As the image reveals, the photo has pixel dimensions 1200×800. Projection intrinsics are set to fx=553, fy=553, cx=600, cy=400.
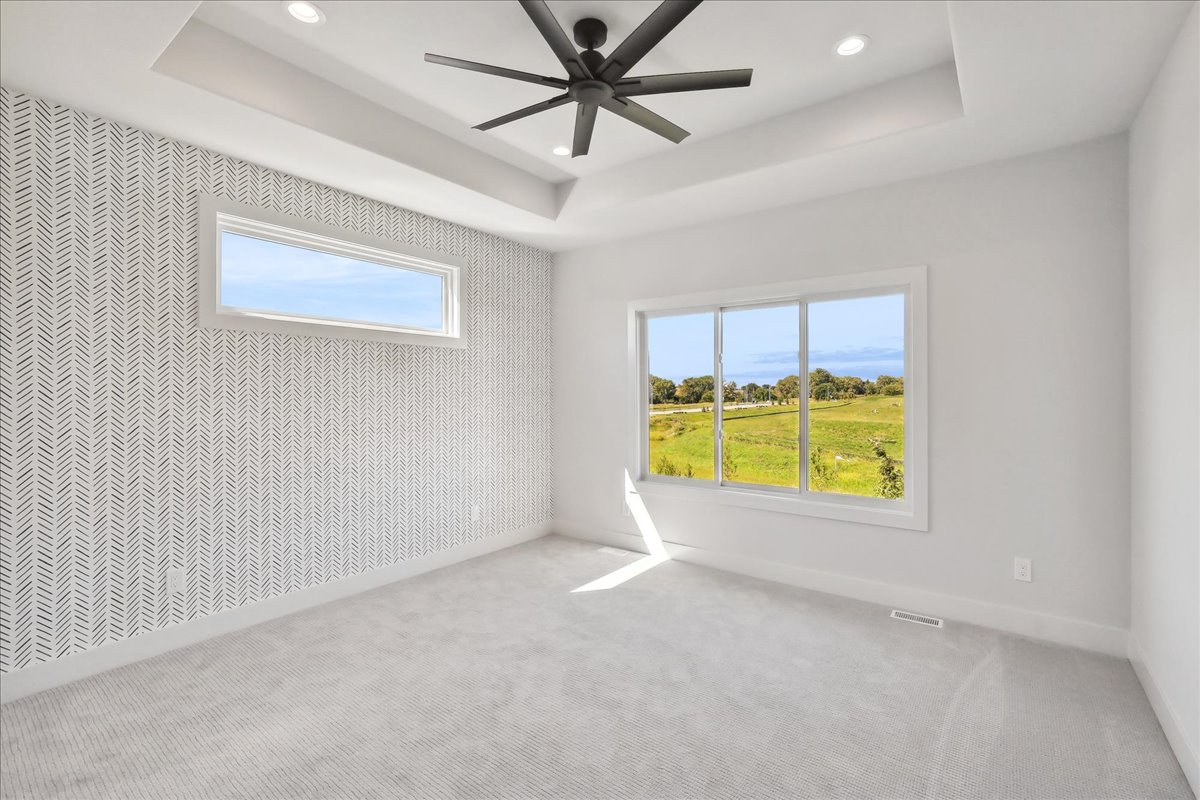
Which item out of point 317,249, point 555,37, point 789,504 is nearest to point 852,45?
point 555,37

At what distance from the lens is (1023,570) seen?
9.34 feet

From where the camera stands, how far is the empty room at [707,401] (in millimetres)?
1923

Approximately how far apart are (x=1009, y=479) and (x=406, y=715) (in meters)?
3.09

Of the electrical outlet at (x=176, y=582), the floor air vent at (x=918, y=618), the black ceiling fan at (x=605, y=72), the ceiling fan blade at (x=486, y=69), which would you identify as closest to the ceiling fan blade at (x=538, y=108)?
the black ceiling fan at (x=605, y=72)

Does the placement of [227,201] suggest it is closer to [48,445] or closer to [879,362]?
[48,445]

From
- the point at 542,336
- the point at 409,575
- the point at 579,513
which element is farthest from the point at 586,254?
the point at 409,575

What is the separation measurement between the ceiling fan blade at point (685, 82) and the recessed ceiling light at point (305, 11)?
1201 mm

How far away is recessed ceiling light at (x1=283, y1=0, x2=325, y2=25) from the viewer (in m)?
2.10

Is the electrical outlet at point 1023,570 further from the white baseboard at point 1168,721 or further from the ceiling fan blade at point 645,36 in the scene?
the ceiling fan blade at point 645,36

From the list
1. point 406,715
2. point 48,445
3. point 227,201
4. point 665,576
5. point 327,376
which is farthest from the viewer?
point 665,576

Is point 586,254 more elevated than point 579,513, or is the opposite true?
point 586,254

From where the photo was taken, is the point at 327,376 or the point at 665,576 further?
the point at 665,576

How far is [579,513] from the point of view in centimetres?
475

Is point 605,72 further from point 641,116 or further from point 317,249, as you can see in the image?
point 317,249
